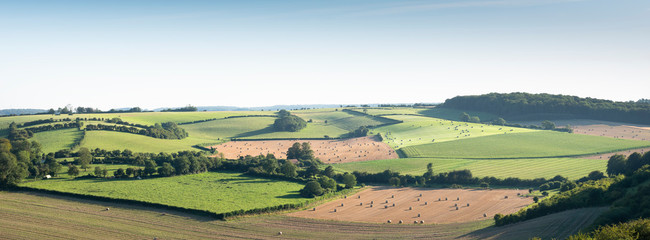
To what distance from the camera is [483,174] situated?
96.5m

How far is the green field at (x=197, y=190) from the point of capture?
71750mm

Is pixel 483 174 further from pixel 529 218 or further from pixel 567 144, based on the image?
pixel 567 144

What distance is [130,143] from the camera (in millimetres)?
136000

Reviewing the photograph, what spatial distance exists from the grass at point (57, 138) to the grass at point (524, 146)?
321ft

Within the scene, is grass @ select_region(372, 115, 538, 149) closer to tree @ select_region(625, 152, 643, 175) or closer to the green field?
the green field

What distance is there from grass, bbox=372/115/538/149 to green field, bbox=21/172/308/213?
6356 cm

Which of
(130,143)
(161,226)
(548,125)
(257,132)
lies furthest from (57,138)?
(548,125)

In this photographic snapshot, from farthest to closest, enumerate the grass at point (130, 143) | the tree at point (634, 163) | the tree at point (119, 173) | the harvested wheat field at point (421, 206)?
1. the grass at point (130, 143)
2. the tree at point (119, 173)
3. the tree at point (634, 163)
4. the harvested wheat field at point (421, 206)

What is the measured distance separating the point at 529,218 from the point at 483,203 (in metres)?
18.0

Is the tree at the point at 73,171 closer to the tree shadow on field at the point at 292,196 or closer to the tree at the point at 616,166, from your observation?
the tree shadow on field at the point at 292,196

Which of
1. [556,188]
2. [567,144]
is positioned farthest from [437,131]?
[556,188]

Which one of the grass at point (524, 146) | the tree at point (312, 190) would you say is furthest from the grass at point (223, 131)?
the tree at point (312, 190)

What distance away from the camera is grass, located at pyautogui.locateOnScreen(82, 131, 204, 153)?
425ft

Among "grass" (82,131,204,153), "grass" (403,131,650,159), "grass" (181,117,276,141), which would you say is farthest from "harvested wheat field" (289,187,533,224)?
"grass" (181,117,276,141)
